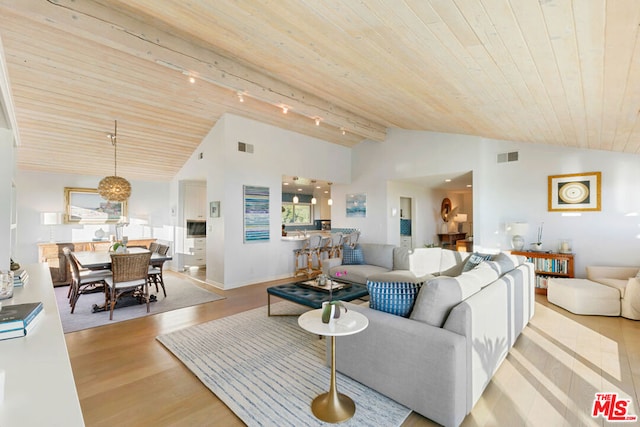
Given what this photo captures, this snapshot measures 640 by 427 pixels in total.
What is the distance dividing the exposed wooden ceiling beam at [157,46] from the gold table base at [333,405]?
12.3 feet

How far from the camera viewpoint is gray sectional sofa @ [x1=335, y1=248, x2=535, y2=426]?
1874mm

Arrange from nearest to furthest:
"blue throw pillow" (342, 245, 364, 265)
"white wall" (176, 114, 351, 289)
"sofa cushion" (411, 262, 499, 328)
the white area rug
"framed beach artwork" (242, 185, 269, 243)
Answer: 1. "sofa cushion" (411, 262, 499, 328)
2. the white area rug
3. "blue throw pillow" (342, 245, 364, 265)
4. "white wall" (176, 114, 351, 289)
5. "framed beach artwork" (242, 185, 269, 243)

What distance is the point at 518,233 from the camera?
211 inches

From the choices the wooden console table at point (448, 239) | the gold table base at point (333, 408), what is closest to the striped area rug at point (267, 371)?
the gold table base at point (333, 408)

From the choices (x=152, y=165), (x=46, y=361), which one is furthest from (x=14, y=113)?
(x=46, y=361)

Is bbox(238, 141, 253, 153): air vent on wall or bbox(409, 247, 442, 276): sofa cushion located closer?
bbox(409, 247, 442, 276): sofa cushion

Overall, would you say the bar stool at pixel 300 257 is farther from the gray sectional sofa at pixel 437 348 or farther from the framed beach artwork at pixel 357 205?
the gray sectional sofa at pixel 437 348

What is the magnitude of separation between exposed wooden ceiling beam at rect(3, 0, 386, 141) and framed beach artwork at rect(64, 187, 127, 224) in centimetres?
484

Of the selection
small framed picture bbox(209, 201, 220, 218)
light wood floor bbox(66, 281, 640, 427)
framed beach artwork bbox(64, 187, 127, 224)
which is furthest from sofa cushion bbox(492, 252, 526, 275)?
framed beach artwork bbox(64, 187, 127, 224)

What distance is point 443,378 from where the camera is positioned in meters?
1.86

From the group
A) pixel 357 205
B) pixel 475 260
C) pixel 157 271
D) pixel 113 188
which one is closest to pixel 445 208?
pixel 357 205

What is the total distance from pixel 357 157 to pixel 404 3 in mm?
6146

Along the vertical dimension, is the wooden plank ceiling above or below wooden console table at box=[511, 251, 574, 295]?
above

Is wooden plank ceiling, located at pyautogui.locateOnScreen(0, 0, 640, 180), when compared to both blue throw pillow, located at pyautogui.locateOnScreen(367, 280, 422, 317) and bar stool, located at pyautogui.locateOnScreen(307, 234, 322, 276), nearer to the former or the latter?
blue throw pillow, located at pyautogui.locateOnScreen(367, 280, 422, 317)
